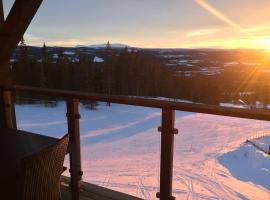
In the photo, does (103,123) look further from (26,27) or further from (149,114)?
(26,27)

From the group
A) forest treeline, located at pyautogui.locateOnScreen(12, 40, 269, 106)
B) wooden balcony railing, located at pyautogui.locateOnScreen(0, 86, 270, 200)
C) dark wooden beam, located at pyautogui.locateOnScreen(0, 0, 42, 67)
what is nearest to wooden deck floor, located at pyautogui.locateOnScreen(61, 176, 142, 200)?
wooden balcony railing, located at pyautogui.locateOnScreen(0, 86, 270, 200)

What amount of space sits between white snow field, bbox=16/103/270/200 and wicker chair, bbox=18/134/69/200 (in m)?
2.17

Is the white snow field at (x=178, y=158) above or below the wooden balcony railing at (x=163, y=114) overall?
below

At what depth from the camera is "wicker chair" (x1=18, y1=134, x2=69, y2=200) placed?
122 cm

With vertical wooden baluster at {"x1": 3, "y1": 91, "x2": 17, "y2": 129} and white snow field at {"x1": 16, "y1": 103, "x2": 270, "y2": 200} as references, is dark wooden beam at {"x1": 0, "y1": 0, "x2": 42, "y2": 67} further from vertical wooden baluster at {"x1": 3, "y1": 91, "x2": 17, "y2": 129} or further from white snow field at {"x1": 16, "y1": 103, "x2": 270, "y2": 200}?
white snow field at {"x1": 16, "y1": 103, "x2": 270, "y2": 200}

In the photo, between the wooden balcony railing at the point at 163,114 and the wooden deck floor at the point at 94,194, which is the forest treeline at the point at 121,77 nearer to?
the wooden deck floor at the point at 94,194

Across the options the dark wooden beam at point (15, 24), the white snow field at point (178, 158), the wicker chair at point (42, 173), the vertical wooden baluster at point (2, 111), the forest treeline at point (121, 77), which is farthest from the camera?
the forest treeline at point (121, 77)

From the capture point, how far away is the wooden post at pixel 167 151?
1960mm

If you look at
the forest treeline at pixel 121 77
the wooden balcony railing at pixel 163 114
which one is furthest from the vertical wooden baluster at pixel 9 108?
the forest treeline at pixel 121 77

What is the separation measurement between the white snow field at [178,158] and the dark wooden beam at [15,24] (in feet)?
3.71

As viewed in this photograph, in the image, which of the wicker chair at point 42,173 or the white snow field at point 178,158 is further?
the white snow field at point 178,158

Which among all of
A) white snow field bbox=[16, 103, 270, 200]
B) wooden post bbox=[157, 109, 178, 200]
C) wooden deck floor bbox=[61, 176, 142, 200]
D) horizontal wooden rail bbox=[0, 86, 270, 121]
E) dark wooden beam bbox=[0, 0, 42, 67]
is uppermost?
dark wooden beam bbox=[0, 0, 42, 67]

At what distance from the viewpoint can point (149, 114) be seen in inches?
808

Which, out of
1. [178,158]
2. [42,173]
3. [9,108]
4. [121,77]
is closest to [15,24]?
[9,108]
